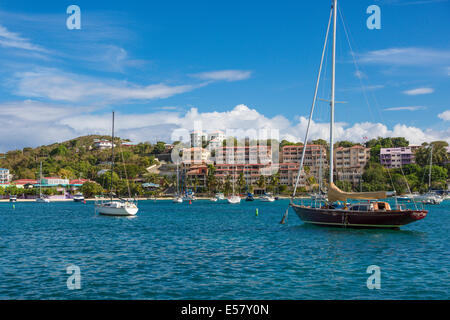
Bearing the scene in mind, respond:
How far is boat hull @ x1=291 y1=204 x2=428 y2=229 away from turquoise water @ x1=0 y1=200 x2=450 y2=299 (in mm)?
1046

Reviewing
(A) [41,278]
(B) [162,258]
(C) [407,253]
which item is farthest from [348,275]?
(A) [41,278]

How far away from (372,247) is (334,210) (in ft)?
30.0

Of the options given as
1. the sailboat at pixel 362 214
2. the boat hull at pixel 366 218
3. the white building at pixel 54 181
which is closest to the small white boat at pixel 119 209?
the sailboat at pixel 362 214

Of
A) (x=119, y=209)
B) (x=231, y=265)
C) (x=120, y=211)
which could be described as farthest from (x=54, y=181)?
(x=231, y=265)

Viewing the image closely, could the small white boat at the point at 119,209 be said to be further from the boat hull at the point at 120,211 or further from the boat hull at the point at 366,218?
the boat hull at the point at 366,218

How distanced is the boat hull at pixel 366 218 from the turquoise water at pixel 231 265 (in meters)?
1.05

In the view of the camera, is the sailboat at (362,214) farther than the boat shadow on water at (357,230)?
No

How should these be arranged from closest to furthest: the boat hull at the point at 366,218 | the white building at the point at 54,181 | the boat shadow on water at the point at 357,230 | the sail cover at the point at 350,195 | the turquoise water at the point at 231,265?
the turquoise water at the point at 231,265 → the boat hull at the point at 366,218 → the sail cover at the point at 350,195 → the boat shadow on water at the point at 357,230 → the white building at the point at 54,181

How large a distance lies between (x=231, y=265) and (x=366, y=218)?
18198 millimetres

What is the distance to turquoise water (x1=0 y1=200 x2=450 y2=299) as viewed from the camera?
54.7ft

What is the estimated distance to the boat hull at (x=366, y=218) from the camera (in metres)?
35.3

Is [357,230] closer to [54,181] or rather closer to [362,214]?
[362,214]
